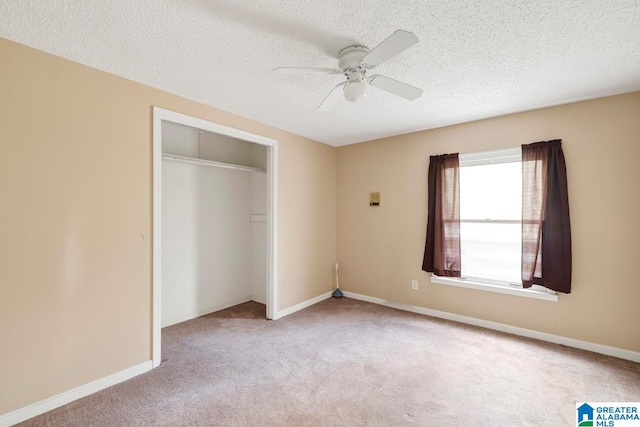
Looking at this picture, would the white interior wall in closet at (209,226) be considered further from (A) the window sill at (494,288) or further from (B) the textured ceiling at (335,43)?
(A) the window sill at (494,288)

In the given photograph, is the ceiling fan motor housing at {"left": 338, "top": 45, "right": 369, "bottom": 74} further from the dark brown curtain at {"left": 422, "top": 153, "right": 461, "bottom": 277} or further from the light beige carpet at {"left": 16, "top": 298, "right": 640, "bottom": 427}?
the light beige carpet at {"left": 16, "top": 298, "right": 640, "bottom": 427}

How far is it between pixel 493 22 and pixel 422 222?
252 cm

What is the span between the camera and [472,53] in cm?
198

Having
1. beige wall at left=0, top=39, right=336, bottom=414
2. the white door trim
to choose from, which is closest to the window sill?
the white door trim

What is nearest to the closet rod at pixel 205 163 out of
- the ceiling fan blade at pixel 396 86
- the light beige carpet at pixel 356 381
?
the light beige carpet at pixel 356 381

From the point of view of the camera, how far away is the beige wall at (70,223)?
185 centimetres

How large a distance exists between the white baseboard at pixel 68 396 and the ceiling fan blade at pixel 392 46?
9.71 ft

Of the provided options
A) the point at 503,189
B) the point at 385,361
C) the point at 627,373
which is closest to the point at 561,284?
the point at 627,373

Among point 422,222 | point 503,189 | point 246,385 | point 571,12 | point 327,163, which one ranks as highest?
point 571,12

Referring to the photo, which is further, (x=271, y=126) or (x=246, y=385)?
(x=271, y=126)

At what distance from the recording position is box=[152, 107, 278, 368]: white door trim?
98.6 inches

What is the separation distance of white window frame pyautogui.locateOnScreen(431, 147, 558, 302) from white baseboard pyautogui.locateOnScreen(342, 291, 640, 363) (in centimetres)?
38

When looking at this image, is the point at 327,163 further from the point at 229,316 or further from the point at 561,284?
the point at 561,284

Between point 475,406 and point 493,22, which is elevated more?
point 493,22
